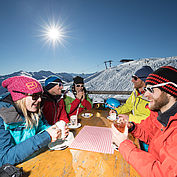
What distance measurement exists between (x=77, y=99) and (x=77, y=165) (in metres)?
1.94

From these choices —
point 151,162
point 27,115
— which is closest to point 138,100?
point 151,162

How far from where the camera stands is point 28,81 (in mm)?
1121

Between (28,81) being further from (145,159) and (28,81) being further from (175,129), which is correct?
(175,129)

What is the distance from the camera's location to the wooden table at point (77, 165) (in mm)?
752

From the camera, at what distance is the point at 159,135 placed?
3.41 feet

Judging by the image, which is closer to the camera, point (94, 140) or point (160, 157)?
point (160, 157)

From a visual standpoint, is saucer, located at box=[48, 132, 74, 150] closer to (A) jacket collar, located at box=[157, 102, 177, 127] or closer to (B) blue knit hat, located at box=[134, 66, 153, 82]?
(A) jacket collar, located at box=[157, 102, 177, 127]

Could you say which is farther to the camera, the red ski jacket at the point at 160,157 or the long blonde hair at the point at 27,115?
the long blonde hair at the point at 27,115

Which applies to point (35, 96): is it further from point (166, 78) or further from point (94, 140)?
point (166, 78)

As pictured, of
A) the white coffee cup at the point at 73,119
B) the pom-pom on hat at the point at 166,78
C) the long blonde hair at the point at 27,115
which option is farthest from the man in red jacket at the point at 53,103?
the pom-pom on hat at the point at 166,78

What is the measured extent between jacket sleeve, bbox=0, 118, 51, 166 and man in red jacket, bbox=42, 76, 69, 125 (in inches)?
52.8

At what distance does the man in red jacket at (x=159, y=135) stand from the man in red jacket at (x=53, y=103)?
5.08ft

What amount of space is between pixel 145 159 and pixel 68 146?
0.72 metres

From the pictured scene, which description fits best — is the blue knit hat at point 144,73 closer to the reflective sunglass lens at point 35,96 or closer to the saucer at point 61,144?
the saucer at point 61,144
